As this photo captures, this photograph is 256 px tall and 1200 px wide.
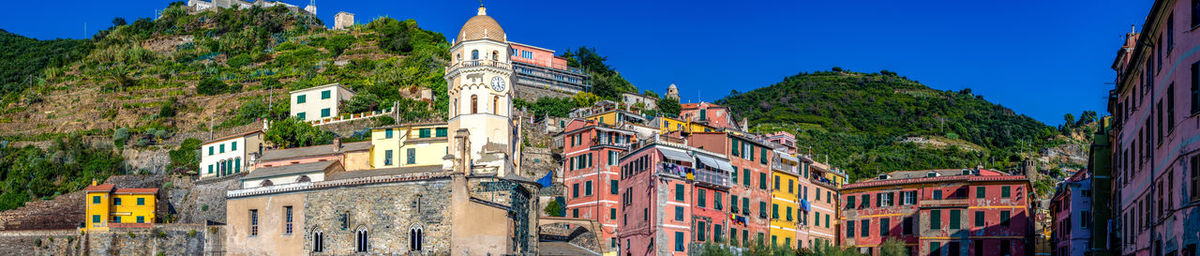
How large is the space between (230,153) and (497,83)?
64.5ft


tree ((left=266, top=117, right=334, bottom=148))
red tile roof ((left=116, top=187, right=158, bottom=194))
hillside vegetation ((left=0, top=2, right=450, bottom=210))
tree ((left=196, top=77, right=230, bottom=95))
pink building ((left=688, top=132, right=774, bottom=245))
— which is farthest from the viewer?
tree ((left=196, top=77, right=230, bottom=95))

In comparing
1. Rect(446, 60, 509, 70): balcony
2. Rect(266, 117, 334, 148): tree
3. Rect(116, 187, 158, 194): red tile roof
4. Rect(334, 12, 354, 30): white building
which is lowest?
Rect(116, 187, 158, 194): red tile roof

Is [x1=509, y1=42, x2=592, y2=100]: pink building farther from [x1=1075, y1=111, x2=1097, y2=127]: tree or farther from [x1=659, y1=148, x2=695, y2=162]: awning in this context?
[x1=1075, y1=111, x2=1097, y2=127]: tree

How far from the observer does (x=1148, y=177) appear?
3145 cm

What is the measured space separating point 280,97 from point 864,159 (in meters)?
49.2

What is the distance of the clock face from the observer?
2564 inches

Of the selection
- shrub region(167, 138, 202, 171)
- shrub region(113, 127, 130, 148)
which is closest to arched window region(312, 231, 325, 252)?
shrub region(167, 138, 202, 171)

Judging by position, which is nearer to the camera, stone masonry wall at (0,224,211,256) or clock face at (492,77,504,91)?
stone masonry wall at (0,224,211,256)

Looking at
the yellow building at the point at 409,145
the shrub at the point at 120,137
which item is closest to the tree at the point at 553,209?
the yellow building at the point at 409,145

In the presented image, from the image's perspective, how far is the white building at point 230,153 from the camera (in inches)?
2872

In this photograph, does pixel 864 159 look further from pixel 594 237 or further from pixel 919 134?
pixel 594 237

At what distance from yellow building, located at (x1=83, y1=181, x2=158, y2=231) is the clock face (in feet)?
66.0

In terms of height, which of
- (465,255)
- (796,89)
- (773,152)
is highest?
(796,89)

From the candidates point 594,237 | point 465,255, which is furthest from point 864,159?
point 465,255
